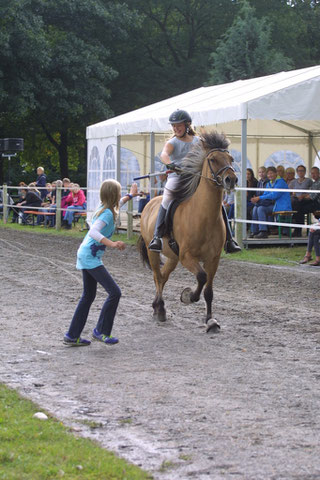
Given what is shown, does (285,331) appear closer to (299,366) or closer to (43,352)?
(299,366)

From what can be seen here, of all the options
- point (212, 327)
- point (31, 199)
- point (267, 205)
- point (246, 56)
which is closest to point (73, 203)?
point (31, 199)

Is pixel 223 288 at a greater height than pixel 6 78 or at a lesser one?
lesser

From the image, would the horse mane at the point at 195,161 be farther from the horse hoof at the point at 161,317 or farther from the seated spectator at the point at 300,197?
the seated spectator at the point at 300,197

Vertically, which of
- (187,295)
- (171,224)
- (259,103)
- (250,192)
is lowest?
(187,295)

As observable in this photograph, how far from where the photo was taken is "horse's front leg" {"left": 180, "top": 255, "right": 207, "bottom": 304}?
8.45 meters

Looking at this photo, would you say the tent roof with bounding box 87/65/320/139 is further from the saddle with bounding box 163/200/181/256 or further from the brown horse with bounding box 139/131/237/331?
the brown horse with bounding box 139/131/237/331

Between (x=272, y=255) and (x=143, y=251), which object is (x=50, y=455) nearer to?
(x=143, y=251)

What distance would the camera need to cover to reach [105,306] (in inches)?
300

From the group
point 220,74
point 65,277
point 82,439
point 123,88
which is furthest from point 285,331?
point 123,88

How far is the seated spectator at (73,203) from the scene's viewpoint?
81.6ft

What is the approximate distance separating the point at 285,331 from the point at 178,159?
2265 mm

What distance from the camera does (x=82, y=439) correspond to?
4.59 m

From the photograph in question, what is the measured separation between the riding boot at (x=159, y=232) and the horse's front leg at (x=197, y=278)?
1.57ft

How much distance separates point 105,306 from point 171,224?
6.12 ft
